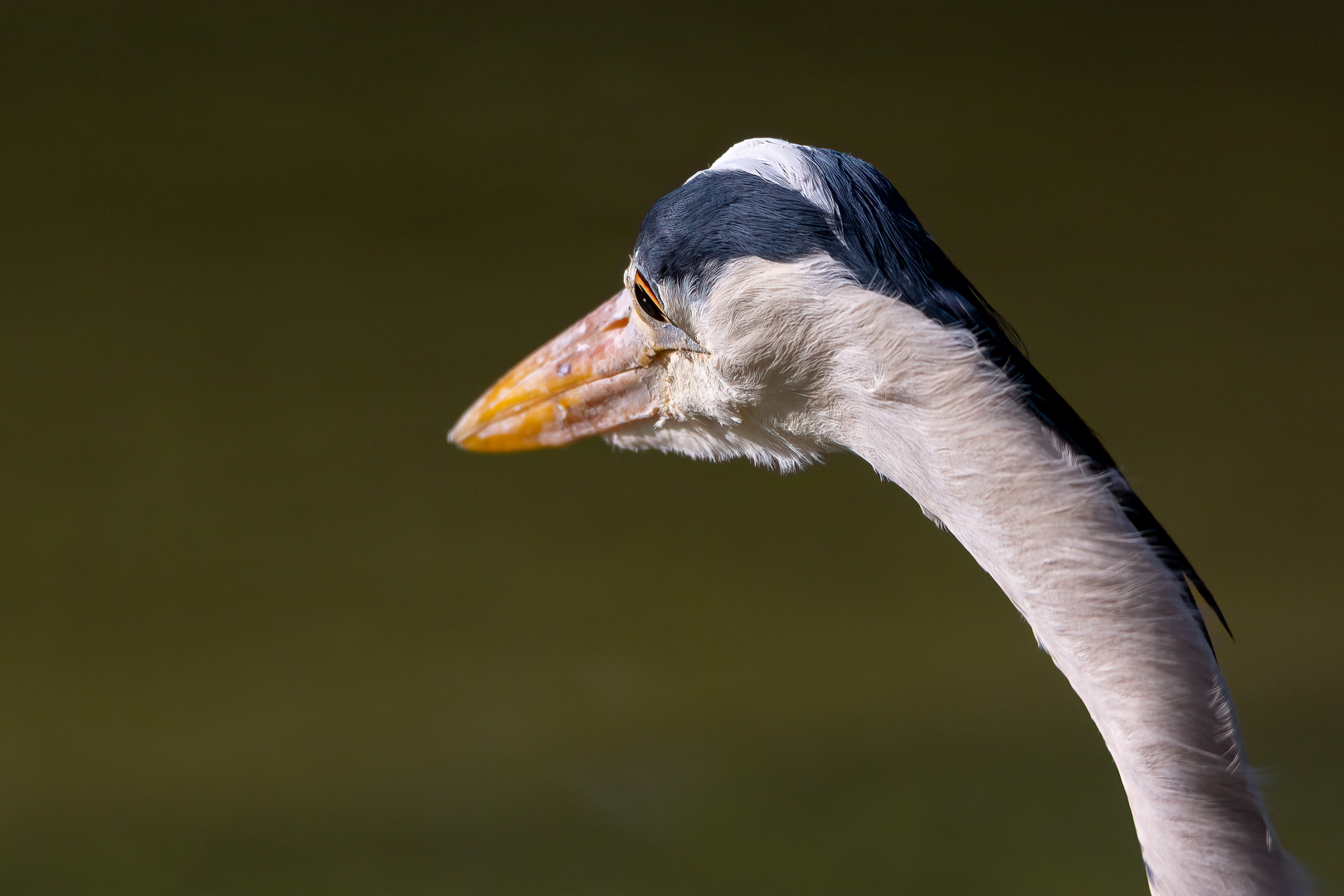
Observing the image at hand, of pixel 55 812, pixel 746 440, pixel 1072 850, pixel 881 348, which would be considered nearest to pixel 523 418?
pixel 746 440

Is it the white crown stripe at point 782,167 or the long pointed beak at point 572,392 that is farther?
the long pointed beak at point 572,392

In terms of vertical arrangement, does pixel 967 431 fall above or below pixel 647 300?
below

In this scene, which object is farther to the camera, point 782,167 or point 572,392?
point 572,392

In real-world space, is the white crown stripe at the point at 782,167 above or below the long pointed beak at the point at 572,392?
above

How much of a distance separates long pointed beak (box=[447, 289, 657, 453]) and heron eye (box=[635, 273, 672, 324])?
0.03 metres

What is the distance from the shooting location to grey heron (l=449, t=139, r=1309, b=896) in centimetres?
71

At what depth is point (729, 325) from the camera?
84 centimetres

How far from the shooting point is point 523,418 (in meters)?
1.09

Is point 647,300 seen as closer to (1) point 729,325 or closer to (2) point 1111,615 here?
(1) point 729,325

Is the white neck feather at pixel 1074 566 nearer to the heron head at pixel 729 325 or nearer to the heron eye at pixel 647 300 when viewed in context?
the heron head at pixel 729 325

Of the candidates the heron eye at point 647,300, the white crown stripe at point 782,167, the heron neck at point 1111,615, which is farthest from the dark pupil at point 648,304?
the heron neck at point 1111,615

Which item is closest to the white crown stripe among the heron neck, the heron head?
the heron head

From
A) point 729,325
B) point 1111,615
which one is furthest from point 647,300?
point 1111,615

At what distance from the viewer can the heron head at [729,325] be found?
79cm
